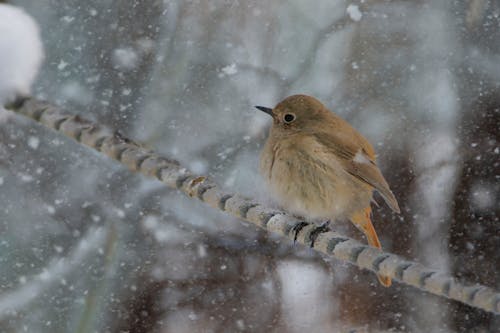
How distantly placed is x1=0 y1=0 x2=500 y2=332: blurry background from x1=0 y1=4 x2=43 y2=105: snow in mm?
848

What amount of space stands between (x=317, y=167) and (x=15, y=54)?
1.61 m

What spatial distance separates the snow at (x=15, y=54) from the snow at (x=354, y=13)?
7.33 ft

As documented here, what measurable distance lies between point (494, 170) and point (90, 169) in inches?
112

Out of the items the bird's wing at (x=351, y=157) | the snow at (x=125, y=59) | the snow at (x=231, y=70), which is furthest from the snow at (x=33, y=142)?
the bird's wing at (x=351, y=157)

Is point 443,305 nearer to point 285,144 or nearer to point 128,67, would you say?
point 285,144

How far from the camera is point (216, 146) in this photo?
5.08 meters

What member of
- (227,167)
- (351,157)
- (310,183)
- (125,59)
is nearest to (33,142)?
(125,59)

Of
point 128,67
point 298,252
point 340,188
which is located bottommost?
point 340,188

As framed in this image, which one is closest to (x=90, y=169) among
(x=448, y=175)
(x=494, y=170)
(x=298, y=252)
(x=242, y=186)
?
(x=242, y=186)

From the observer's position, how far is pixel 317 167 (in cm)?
366

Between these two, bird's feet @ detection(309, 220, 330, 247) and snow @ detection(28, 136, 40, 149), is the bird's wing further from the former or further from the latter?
snow @ detection(28, 136, 40, 149)

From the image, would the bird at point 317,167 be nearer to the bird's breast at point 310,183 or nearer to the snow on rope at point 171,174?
the bird's breast at point 310,183

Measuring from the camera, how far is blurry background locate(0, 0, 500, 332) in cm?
498

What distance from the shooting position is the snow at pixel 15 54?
3473 mm
